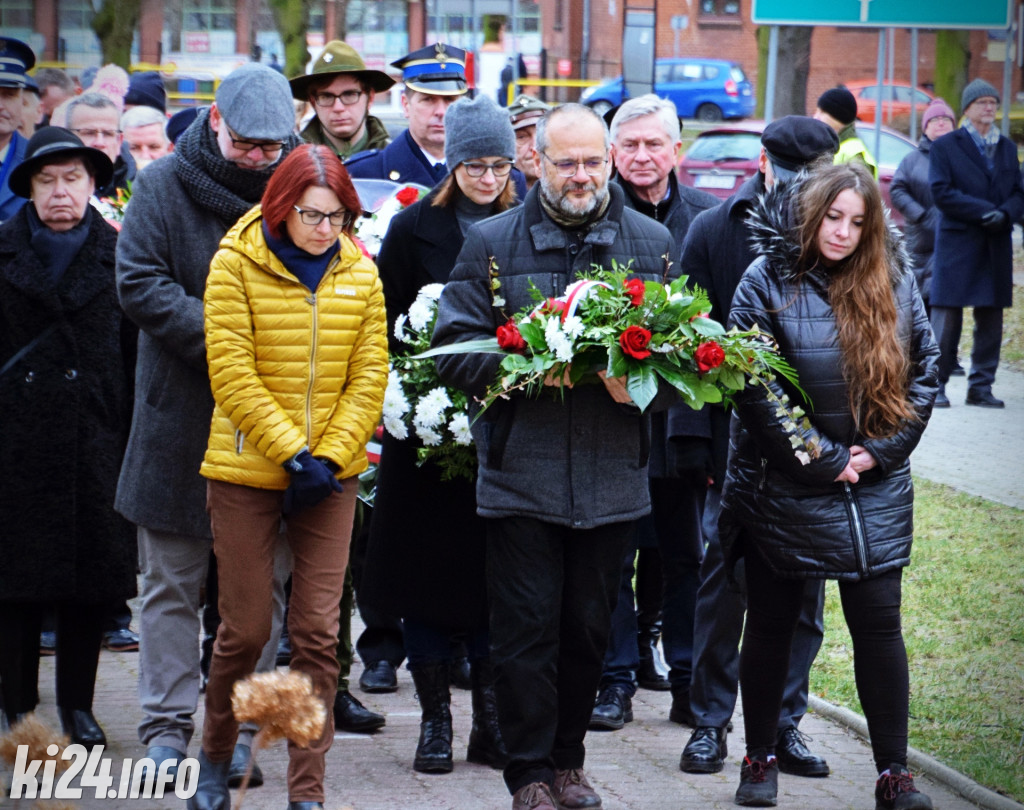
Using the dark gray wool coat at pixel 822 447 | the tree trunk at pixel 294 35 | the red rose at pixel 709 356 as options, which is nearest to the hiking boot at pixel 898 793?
the dark gray wool coat at pixel 822 447

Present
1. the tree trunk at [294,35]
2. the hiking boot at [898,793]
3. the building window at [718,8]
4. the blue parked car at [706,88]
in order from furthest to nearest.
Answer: the building window at [718,8] < the blue parked car at [706,88] < the tree trunk at [294,35] < the hiking boot at [898,793]

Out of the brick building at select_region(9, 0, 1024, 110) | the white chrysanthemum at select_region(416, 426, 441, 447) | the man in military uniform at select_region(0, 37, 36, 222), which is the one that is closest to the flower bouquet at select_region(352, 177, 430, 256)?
the white chrysanthemum at select_region(416, 426, 441, 447)

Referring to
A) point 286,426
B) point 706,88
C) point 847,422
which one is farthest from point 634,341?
point 706,88

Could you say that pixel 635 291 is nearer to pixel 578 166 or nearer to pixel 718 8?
pixel 578 166

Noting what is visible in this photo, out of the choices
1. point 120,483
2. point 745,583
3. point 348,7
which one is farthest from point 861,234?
point 348,7

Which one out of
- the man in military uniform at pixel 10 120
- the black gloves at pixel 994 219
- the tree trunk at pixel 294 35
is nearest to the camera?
the man in military uniform at pixel 10 120

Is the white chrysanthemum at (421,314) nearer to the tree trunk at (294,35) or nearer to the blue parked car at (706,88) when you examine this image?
the tree trunk at (294,35)

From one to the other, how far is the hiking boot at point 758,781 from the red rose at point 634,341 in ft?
5.05

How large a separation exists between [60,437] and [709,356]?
240 centimetres

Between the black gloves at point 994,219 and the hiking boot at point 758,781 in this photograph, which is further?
the black gloves at point 994,219

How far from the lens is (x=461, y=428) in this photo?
5.02 metres

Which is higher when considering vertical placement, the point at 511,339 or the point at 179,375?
the point at 511,339

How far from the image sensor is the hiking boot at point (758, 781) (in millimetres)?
4859

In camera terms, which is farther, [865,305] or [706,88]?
[706,88]
